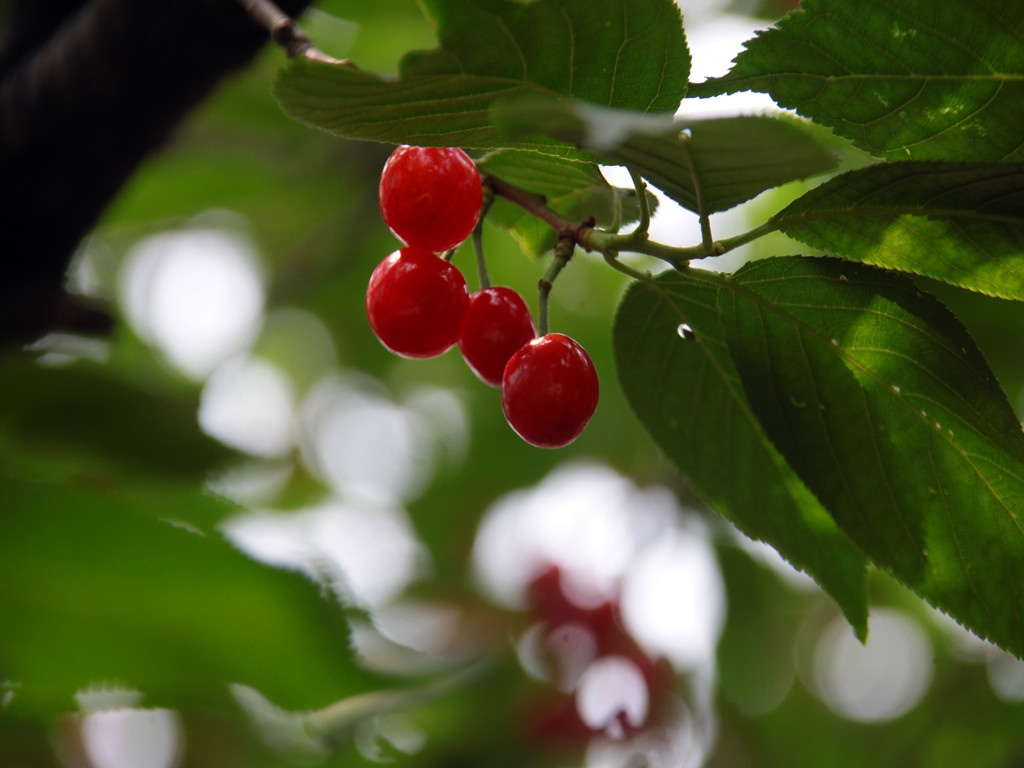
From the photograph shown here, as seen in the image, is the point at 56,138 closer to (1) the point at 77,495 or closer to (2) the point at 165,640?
(1) the point at 77,495

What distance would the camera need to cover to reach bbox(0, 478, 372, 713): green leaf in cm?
158

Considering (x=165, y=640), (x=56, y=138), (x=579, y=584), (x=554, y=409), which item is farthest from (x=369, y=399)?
(x=554, y=409)

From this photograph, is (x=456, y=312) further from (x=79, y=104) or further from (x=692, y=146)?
(x=79, y=104)

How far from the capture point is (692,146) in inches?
39.7

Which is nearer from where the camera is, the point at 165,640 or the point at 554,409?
the point at 554,409

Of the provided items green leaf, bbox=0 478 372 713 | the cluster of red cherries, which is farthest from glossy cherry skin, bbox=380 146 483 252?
green leaf, bbox=0 478 372 713

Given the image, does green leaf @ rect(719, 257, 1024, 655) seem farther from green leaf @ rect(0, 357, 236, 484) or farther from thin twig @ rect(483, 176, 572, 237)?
green leaf @ rect(0, 357, 236, 484)

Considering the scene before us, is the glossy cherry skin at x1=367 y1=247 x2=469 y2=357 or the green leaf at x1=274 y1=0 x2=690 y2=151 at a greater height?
the green leaf at x1=274 y1=0 x2=690 y2=151

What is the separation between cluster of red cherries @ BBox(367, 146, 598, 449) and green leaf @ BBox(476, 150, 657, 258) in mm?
96

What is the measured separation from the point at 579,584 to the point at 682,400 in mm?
3170

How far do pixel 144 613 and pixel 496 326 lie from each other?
2.82 feet

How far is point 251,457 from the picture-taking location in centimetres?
187

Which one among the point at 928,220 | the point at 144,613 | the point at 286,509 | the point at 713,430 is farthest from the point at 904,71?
the point at 286,509

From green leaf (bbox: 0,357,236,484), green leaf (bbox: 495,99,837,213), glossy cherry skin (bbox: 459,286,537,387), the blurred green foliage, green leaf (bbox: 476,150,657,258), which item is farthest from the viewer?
green leaf (bbox: 0,357,236,484)
